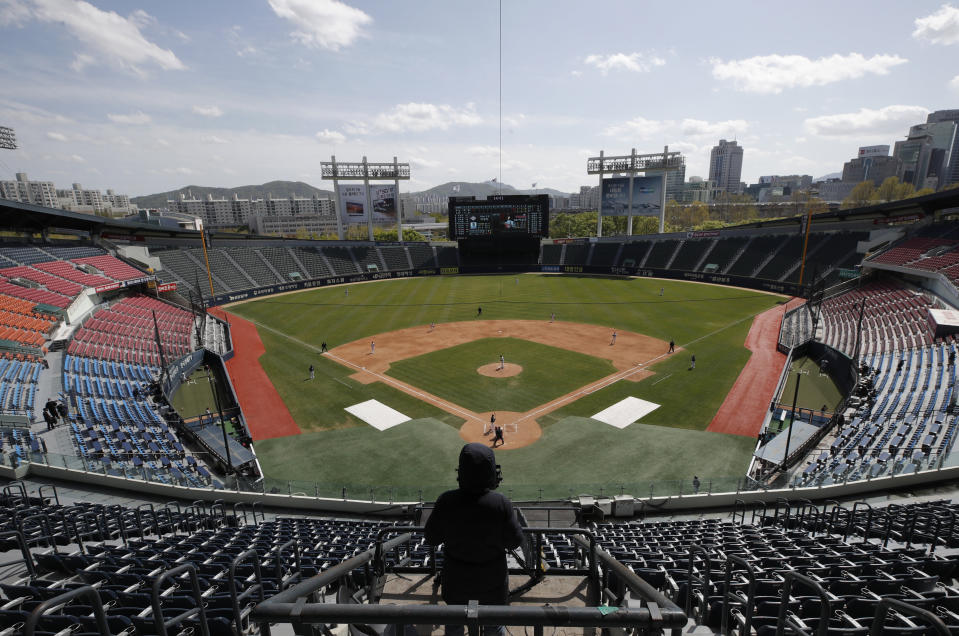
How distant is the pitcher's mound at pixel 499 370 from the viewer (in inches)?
1246

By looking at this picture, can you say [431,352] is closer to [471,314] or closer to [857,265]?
[471,314]

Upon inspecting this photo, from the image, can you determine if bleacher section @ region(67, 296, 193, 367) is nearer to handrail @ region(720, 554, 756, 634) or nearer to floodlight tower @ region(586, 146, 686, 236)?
handrail @ region(720, 554, 756, 634)

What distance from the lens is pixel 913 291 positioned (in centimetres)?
3775

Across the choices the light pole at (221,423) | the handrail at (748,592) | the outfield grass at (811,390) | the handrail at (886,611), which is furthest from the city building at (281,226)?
the handrail at (886,611)

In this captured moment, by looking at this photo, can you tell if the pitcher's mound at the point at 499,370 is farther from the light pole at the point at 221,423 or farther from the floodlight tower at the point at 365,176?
the floodlight tower at the point at 365,176

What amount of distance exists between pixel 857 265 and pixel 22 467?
67.2m

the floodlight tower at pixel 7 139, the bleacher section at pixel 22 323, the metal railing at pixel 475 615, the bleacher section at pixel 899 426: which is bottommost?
the bleacher section at pixel 899 426

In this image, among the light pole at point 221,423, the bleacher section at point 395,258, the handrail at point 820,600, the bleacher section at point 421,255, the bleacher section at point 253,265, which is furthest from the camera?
the bleacher section at point 421,255

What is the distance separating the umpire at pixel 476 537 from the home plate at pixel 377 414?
836 inches

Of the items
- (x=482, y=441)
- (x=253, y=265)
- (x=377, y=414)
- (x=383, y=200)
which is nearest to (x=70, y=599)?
(x=482, y=441)

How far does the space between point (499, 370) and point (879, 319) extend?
95.8ft

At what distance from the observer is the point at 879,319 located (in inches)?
1347

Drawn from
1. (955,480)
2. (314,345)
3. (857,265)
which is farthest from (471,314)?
(857,265)

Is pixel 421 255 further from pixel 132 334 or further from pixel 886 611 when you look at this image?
pixel 886 611
